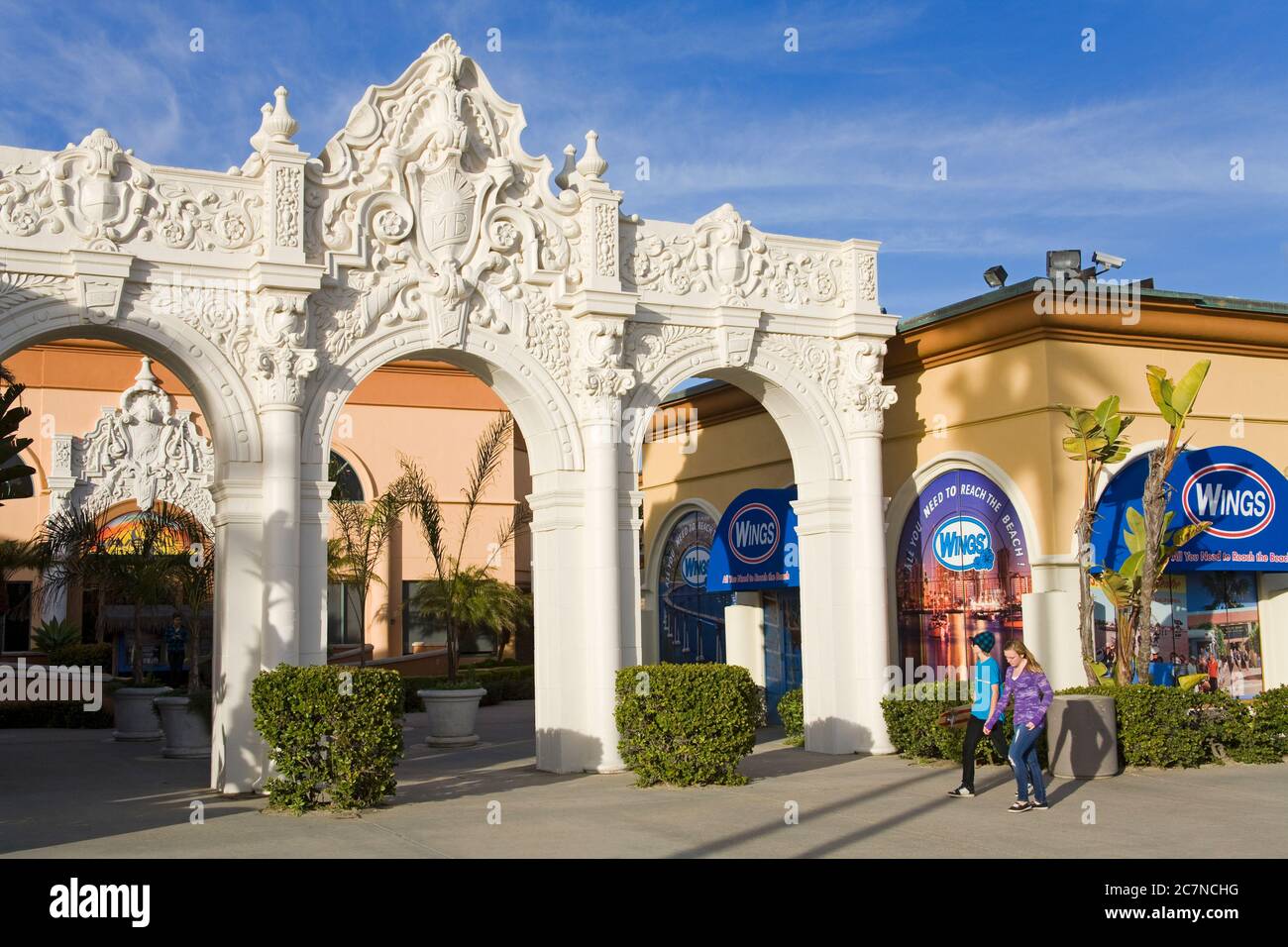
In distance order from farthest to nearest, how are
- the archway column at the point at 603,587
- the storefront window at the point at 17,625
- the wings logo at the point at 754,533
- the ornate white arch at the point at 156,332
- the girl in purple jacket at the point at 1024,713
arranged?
1. the storefront window at the point at 17,625
2. the wings logo at the point at 754,533
3. the archway column at the point at 603,587
4. the ornate white arch at the point at 156,332
5. the girl in purple jacket at the point at 1024,713

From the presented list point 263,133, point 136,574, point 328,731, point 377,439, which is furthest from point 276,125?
point 377,439

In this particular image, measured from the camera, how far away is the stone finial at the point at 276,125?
14773 millimetres

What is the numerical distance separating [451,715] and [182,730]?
3.75 metres

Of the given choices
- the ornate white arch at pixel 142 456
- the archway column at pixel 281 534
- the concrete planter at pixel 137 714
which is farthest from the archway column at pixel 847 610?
the ornate white arch at pixel 142 456

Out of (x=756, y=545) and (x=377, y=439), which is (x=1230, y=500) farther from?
(x=377, y=439)

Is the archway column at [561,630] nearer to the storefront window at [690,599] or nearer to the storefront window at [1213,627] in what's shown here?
the storefront window at [690,599]

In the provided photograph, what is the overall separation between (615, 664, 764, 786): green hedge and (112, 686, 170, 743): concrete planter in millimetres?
10580

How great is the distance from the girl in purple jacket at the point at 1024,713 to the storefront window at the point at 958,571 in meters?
5.37

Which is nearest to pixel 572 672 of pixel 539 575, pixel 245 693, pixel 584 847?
pixel 539 575

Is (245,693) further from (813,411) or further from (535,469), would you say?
(813,411)

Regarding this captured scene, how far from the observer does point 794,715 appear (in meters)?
18.5

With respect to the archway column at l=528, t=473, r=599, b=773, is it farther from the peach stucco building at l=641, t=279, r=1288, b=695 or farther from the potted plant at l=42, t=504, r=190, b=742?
the potted plant at l=42, t=504, r=190, b=742

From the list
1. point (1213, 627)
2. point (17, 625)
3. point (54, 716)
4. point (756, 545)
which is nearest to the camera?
point (1213, 627)
